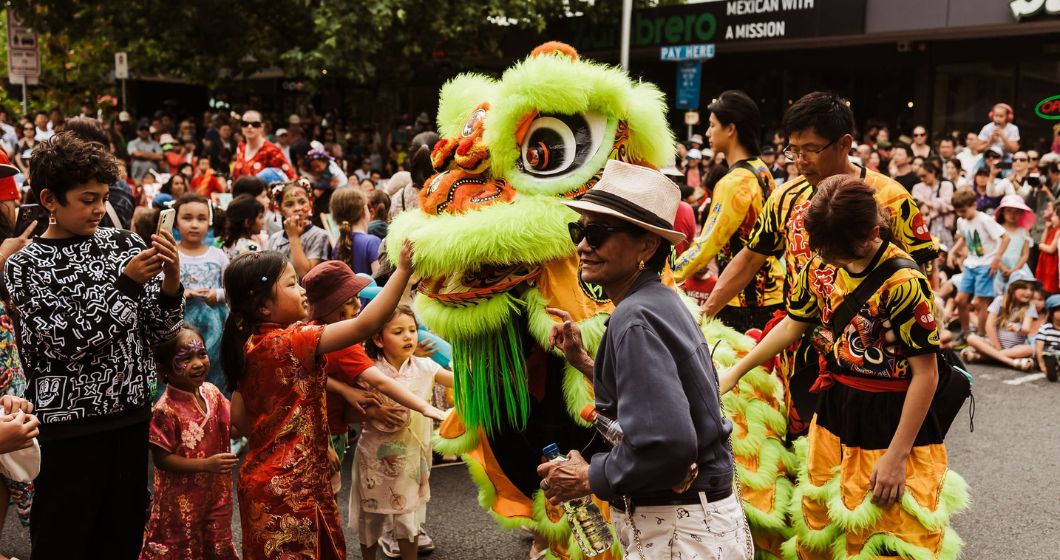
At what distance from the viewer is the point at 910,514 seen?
334cm

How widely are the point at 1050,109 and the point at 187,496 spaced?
614 inches

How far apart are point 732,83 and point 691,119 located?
5.37 metres

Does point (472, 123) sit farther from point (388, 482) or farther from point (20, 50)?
point (20, 50)

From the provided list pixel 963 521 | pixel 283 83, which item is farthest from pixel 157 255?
pixel 283 83

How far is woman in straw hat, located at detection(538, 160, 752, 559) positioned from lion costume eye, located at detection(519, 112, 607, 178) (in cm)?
122

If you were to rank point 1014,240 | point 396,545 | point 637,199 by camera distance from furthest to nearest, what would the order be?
point 1014,240 < point 396,545 < point 637,199

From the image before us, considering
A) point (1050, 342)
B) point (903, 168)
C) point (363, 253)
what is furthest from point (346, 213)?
point (903, 168)

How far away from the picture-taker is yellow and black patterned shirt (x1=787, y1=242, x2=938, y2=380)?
323 centimetres

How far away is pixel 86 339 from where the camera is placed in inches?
133

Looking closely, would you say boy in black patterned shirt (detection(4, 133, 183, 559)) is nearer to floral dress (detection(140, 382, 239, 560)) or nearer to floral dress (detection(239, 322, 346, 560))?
floral dress (detection(140, 382, 239, 560))

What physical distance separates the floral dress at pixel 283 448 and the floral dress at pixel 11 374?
1.12 meters

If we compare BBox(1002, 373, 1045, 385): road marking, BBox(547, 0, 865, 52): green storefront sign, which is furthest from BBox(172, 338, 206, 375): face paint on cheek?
BBox(547, 0, 865, 52): green storefront sign

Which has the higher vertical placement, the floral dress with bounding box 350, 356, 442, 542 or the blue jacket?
the blue jacket

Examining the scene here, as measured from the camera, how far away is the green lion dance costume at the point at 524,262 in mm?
3746
